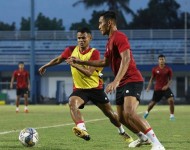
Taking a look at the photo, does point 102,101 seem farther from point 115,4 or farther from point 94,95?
point 115,4

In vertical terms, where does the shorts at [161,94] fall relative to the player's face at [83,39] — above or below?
below

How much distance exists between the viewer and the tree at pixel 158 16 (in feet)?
314

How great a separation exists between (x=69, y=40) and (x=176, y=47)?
39.6 ft

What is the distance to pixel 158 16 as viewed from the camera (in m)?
95.6

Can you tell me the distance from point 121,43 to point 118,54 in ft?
1.27

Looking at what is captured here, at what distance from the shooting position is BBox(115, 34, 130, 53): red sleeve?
10000 mm

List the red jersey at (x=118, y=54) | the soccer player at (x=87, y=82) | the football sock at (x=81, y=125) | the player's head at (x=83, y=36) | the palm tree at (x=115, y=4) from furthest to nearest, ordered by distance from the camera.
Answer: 1. the palm tree at (x=115, y=4)
2. the soccer player at (x=87, y=82)
3. the player's head at (x=83, y=36)
4. the football sock at (x=81, y=125)
5. the red jersey at (x=118, y=54)

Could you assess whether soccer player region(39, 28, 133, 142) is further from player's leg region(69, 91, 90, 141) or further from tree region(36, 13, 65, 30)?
tree region(36, 13, 65, 30)

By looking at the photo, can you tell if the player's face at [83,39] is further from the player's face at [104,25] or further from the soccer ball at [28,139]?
the soccer ball at [28,139]

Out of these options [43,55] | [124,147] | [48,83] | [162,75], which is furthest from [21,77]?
[43,55]

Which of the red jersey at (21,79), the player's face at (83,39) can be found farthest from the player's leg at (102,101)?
the red jersey at (21,79)

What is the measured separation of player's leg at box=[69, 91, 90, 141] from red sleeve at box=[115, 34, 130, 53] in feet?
6.79

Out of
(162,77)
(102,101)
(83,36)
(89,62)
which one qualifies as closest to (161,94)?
(162,77)

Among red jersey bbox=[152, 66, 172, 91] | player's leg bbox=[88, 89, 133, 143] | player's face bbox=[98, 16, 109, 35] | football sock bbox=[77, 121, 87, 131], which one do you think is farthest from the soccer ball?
red jersey bbox=[152, 66, 172, 91]
